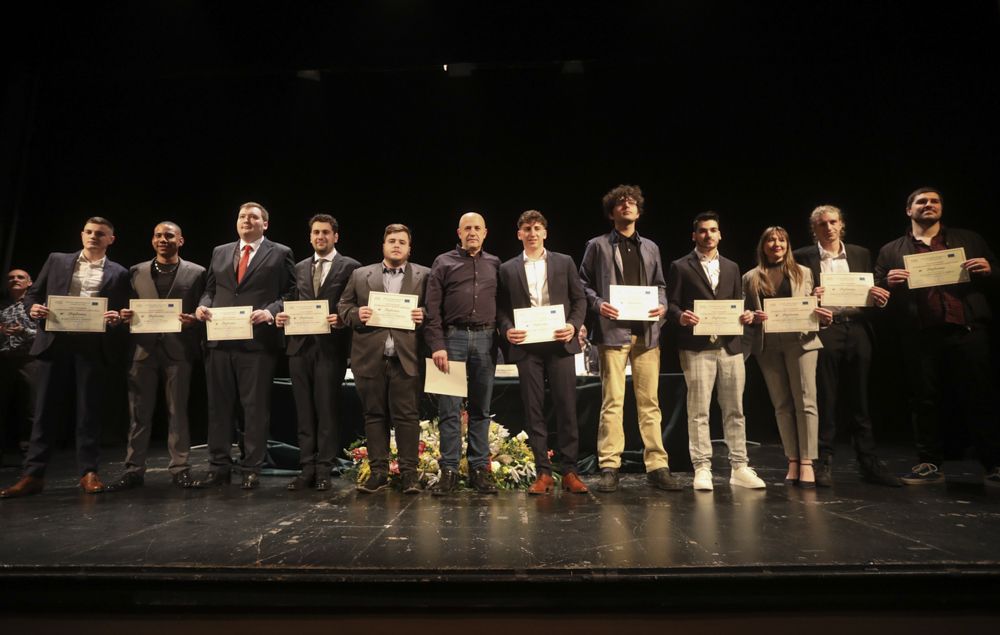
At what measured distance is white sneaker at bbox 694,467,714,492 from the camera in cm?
409

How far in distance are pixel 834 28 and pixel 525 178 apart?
3.52 metres

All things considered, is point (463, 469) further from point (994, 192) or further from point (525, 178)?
point (994, 192)

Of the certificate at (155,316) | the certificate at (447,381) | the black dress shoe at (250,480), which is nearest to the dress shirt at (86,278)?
the certificate at (155,316)

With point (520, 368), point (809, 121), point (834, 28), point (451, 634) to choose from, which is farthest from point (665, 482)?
point (809, 121)

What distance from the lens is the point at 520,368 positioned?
4129 mm

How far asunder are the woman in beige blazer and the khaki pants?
0.88 meters

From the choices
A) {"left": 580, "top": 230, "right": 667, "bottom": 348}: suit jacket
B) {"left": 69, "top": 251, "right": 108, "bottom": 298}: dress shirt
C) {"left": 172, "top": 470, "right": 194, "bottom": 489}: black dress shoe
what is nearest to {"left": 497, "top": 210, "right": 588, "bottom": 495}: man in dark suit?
{"left": 580, "top": 230, "right": 667, "bottom": 348}: suit jacket

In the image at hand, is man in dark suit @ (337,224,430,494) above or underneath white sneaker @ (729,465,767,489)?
above

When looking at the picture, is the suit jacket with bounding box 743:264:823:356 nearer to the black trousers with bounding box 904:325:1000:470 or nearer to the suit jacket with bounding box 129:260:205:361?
the black trousers with bounding box 904:325:1000:470

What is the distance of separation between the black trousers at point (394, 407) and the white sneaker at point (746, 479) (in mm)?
2416

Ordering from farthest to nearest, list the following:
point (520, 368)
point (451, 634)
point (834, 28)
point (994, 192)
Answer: point (994, 192) < point (834, 28) < point (520, 368) < point (451, 634)

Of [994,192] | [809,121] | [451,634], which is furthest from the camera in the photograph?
[809,121]

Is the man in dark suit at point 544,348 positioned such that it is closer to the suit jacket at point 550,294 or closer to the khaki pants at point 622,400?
the suit jacket at point 550,294

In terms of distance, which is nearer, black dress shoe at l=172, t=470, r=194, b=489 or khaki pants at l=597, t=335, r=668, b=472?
khaki pants at l=597, t=335, r=668, b=472
